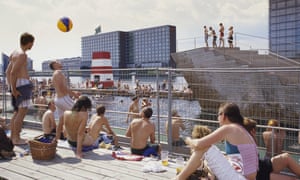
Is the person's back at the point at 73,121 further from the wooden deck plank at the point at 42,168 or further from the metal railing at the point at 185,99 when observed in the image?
the metal railing at the point at 185,99

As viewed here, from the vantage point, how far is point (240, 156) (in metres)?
3.42

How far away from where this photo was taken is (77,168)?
15.3 ft

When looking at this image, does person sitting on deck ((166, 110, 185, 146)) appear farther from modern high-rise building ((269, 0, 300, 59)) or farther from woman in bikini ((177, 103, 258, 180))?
modern high-rise building ((269, 0, 300, 59))

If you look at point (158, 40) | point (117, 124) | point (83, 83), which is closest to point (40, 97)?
point (83, 83)

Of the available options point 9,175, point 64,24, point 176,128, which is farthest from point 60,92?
point 64,24

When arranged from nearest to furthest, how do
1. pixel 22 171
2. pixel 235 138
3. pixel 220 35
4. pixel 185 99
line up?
pixel 235 138 < pixel 22 171 < pixel 185 99 < pixel 220 35

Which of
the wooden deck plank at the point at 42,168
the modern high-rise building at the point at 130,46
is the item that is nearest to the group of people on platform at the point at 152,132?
the wooden deck plank at the point at 42,168

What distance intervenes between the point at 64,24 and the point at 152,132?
4278 mm

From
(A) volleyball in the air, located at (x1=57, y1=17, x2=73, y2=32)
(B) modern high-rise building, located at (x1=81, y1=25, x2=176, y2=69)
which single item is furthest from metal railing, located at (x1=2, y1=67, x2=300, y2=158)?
(B) modern high-rise building, located at (x1=81, y1=25, x2=176, y2=69)

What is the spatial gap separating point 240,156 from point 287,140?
2567 millimetres

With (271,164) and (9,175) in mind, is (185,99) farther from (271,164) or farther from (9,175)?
(9,175)

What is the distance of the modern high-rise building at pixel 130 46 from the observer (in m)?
123

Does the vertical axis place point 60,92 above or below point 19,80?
below

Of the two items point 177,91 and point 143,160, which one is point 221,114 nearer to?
point 143,160
